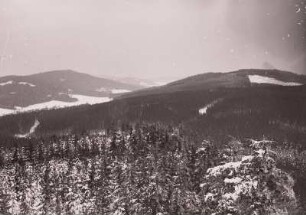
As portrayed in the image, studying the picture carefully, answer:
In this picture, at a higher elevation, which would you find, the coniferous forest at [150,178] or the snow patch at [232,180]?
the snow patch at [232,180]

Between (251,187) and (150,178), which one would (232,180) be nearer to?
(251,187)

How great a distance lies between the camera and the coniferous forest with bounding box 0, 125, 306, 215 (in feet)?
67.8

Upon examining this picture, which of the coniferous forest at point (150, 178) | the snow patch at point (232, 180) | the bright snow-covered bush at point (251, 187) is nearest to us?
the snow patch at point (232, 180)

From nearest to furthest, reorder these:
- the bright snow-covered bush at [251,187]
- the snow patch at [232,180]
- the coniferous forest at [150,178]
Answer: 1. the snow patch at [232,180]
2. the bright snow-covered bush at [251,187]
3. the coniferous forest at [150,178]

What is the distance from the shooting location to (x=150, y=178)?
99.1m

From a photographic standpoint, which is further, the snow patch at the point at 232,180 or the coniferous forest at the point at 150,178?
the coniferous forest at the point at 150,178

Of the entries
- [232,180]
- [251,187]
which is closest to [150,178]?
[251,187]

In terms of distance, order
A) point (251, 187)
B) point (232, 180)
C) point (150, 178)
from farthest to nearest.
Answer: point (150, 178)
point (251, 187)
point (232, 180)

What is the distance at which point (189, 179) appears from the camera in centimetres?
9906

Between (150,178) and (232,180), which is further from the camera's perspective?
(150,178)

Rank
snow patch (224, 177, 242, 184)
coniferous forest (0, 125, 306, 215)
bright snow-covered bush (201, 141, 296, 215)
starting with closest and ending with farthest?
snow patch (224, 177, 242, 184) → bright snow-covered bush (201, 141, 296, 215) → coniferous forest (0, 125, 306, 215)

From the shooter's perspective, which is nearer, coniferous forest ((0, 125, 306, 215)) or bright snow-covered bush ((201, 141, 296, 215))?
bright snow-covered bush ((201, 141, 296, 215))

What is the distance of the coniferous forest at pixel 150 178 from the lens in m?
20.7

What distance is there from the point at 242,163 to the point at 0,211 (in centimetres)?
8365
